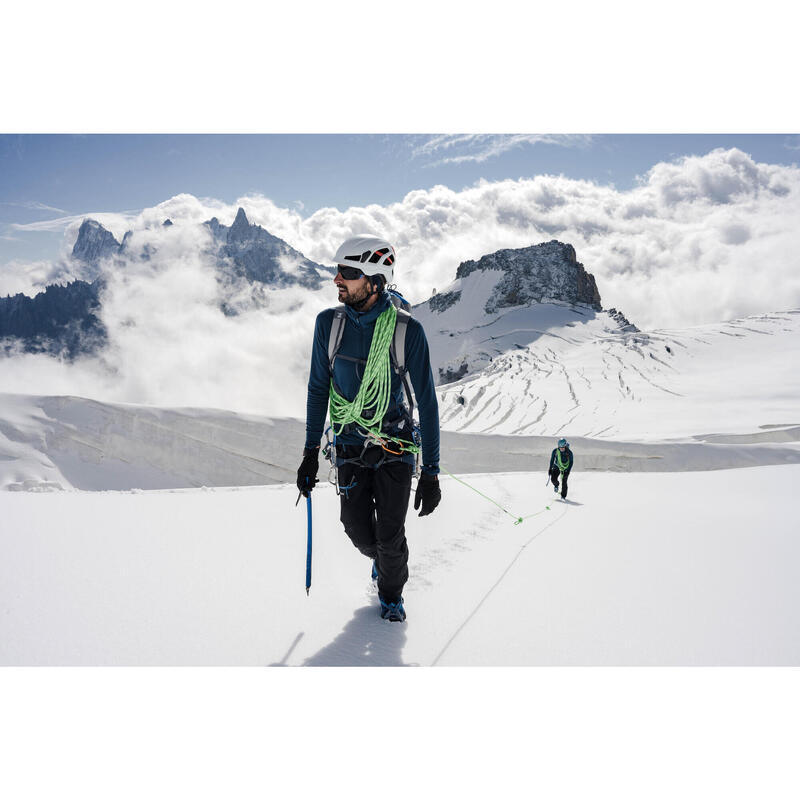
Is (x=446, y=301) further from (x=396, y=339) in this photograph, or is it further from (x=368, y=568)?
(x=396, y=339)

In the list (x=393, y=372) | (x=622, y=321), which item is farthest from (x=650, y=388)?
(x=622, y=321)

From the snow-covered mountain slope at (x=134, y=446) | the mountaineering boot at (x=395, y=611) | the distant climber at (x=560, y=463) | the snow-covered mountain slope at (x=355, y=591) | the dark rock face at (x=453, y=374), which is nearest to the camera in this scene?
the snow-covered mountain slope at (x=355, y=591)

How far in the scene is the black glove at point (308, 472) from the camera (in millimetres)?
3797

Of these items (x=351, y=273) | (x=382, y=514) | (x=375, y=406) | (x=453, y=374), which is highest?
(x=453, y=374)

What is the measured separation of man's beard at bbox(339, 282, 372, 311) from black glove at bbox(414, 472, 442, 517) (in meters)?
1.31

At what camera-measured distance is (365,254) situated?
11.9 feet

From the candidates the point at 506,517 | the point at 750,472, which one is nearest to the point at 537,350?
the point at 750,472

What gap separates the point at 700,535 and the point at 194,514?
18.9 feet

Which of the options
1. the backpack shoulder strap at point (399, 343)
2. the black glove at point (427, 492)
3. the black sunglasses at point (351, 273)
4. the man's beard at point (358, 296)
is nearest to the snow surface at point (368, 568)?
the black glove at point (427, 492)

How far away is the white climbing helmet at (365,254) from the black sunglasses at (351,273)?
0.02m

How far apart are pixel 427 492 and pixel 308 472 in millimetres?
871

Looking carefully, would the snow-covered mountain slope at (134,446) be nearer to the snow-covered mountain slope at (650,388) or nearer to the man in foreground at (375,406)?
the man in foreground at (375,406)

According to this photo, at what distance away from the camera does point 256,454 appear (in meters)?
15.2

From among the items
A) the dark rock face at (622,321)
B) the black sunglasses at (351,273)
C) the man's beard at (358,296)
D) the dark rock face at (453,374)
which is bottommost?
the man's beard at (358,296)
